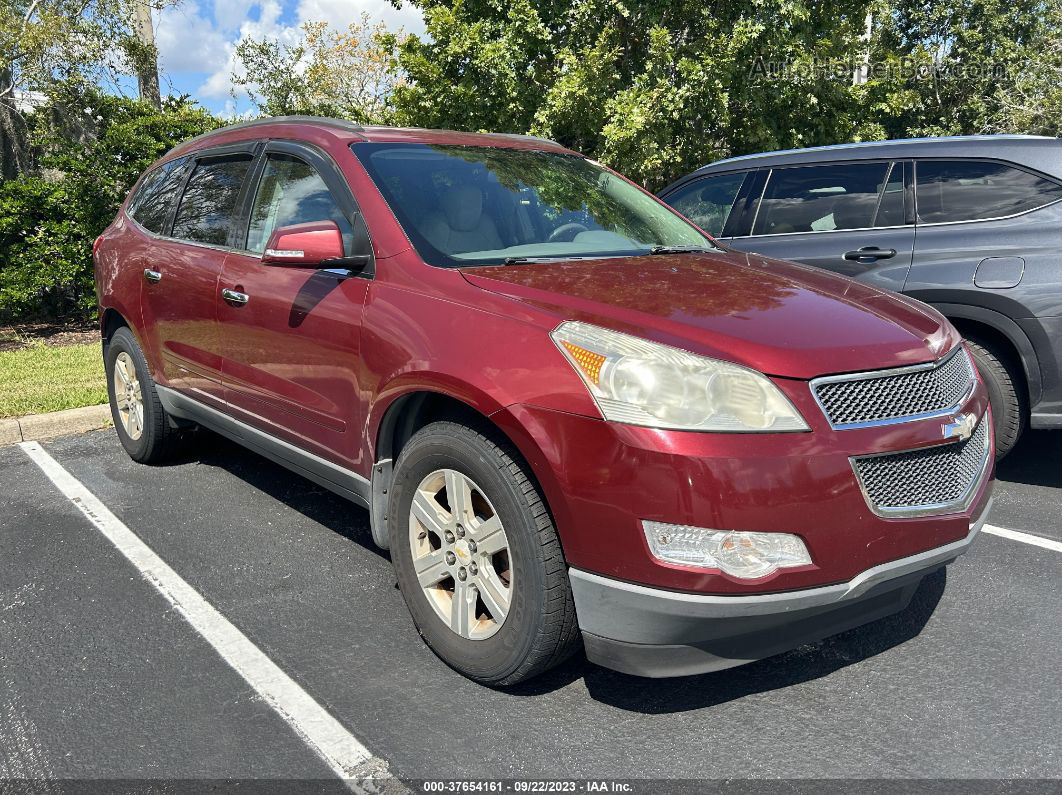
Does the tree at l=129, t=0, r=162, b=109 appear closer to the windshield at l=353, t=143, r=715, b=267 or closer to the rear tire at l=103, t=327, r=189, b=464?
the rear tire at l=103, t=327, r=189, b=464

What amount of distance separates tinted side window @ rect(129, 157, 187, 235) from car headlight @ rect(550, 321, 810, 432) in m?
3.38

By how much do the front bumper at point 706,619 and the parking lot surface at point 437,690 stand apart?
0.29 metres

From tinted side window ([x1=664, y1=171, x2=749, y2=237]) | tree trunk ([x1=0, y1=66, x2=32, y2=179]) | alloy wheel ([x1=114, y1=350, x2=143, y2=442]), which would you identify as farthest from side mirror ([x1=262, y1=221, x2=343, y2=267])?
tree trunk ([x1=0, y1=66, x2=32, y2=179])

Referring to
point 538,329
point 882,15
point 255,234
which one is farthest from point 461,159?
point 882,15

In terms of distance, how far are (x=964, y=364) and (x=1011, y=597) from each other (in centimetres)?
109

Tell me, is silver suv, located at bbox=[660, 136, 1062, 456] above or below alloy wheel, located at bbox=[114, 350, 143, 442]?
above

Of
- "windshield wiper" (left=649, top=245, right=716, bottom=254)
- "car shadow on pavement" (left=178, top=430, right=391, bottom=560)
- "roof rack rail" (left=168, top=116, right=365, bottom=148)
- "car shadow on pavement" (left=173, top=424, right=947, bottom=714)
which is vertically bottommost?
"car shadow on pavement" (left=173, top=424, right=947, bottom=714)

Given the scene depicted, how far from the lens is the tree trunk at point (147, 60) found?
12953 mm

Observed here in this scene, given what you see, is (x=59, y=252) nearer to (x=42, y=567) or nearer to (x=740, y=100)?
(x=42, y=567)

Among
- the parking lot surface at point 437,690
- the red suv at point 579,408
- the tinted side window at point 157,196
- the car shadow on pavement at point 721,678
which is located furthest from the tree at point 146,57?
the car shadow on pavement at point 721,678

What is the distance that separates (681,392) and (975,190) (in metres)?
3.49

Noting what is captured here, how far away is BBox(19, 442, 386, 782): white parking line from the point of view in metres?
2.54

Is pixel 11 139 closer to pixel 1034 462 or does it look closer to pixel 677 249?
pixel 677 249

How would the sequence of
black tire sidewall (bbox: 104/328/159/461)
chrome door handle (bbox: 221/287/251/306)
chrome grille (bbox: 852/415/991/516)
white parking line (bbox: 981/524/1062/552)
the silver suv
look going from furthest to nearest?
black tire sidewall (bbox: 104/328/159/461) < the silver suv < white parking line (bbox: 981/524/1062/552) < chrome door handle (bbox: 221/287/251/306) < chrome grille (bbox: 852/415/991/516)
